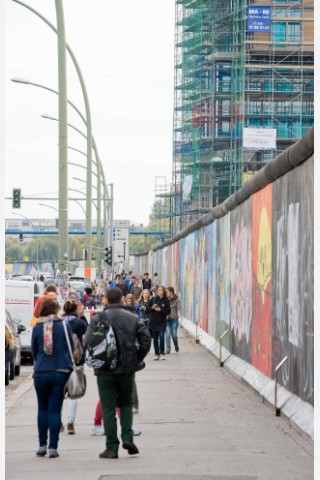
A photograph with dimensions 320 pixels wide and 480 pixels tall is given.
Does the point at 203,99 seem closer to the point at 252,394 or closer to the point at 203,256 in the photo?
the point at 203,256

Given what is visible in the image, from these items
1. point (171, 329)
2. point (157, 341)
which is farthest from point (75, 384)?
point (171, 329)

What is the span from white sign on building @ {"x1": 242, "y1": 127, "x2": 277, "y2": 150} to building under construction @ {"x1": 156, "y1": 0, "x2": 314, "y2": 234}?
0.06m

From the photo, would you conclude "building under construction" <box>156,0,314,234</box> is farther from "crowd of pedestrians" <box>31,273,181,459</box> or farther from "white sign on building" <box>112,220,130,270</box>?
"crowd of pedestrians" <box>31,273,181,459</box>

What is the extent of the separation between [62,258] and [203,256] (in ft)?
20.3

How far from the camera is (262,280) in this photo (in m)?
17.0

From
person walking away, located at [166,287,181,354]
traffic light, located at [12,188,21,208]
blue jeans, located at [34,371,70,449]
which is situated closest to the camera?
blue jeans, located at [34,371,70,449]

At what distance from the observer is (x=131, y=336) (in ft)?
36.1

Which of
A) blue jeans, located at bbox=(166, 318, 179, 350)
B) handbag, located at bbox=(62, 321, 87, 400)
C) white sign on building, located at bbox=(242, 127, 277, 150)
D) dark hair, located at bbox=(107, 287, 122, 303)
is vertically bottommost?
blue jeans, located at bbox=(166, 318, 179, 350)

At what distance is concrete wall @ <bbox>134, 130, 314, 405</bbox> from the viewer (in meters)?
12.5

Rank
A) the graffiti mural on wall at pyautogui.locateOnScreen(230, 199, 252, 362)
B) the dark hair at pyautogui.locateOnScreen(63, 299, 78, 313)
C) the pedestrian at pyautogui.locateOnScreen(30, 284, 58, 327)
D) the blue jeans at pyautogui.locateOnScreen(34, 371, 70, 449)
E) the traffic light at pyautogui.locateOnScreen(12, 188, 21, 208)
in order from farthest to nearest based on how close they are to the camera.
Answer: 1. the traffic light at pyautogui.locateOnScreen(12, 188, 21, 208)
2. the graffiti mural on wall at pyautogui.locateOnScreen(230, 199, 252, 362)
3. the pedestrian at pyautogui.locateOnScreen(30, 284, 58, 327)
4. the dark hair at pyautogui.locateOnScreen(63, 299, 78, 313)
5. the blue jeans at pyautogui.locateOnScreen(34, 371, 70, 449)

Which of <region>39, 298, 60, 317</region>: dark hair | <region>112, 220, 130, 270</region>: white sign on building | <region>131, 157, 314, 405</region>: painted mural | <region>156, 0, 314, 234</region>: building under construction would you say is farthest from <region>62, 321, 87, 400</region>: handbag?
<region>112, 220, 130, 270</region>: white sign on building

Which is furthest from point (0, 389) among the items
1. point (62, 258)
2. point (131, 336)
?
point (62, 258)

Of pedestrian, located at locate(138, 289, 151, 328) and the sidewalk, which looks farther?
pedestrian, located at locate(138, 289, 151, 328)

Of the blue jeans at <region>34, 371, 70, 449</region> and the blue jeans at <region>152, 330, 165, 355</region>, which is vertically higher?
the blue jeans at <region>34, 371, 70, 449</region>
